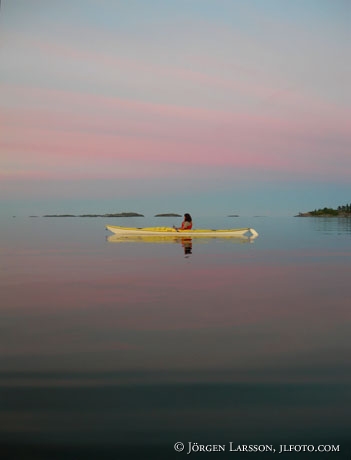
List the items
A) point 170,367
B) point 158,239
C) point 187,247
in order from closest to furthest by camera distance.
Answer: point 170,367 → point 187,247 → point 158,239

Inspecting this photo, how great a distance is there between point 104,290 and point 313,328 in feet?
30.3

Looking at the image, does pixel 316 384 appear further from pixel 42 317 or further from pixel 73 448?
pixel 42 317

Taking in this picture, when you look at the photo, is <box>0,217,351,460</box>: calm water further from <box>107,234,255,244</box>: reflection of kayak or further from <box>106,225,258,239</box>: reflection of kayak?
<box>107,234,255,244</box>: reflection of kayak

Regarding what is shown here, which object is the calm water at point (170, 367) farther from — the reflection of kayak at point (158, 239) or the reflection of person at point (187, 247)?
the reflection of kayak at point (158, 239)

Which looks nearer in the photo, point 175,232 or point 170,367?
point 170,367

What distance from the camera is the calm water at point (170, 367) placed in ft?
20.7

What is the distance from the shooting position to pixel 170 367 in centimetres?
920

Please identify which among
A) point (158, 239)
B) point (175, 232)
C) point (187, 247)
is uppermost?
point (175, 232)

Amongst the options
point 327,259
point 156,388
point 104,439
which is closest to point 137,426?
point 104,439

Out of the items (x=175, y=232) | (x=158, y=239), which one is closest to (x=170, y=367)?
(x=175, y=232)

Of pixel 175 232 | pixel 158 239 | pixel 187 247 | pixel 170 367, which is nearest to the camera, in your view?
pixel 170 367

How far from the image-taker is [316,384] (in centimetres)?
820

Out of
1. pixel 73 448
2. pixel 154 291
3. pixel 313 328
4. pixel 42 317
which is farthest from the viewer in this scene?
pixel 154 291

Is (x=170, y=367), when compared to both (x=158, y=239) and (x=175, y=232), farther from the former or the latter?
(x=158, y=239)
